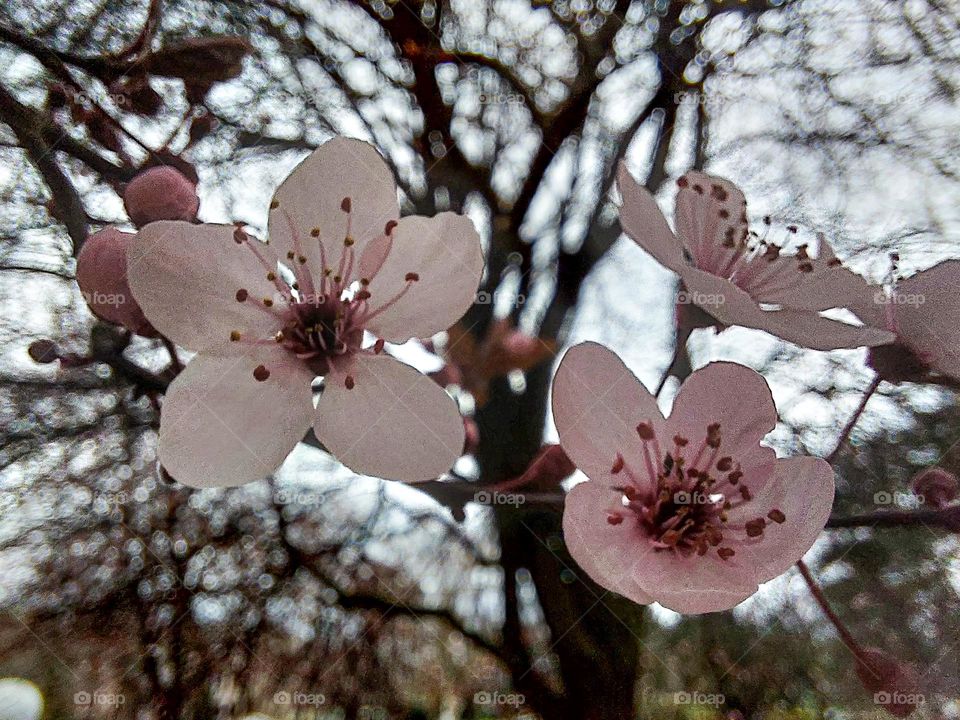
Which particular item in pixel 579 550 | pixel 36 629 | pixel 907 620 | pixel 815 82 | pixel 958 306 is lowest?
pixel 36 629

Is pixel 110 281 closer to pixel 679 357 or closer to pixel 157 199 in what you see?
pixel 157 199

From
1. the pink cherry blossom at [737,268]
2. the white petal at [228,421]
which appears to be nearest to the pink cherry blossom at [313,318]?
the white petal at [228,421]

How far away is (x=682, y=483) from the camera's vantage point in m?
0.34

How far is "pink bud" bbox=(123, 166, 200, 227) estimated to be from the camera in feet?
1.16

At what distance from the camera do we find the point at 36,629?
1.47ft

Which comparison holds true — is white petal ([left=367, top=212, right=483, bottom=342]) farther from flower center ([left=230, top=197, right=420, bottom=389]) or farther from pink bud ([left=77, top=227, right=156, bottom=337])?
pink bud ([left=77, top=227, right=156, bottom=337])

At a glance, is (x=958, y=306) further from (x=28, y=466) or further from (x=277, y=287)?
(x=28, y=466)

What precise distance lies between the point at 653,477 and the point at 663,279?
1.01 ft

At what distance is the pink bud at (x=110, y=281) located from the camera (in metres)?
0.33

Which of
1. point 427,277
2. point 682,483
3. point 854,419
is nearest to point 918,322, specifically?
point 854,419

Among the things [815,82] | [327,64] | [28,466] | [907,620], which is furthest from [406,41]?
[907,620]

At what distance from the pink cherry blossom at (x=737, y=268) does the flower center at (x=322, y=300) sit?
0.13 meters

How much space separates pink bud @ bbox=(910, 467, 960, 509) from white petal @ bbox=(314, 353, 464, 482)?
296 millimetres

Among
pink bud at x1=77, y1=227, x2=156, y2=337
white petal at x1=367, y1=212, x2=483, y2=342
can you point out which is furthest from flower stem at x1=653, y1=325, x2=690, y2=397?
pink bud at x1=77, y1=227, x2=156, y2=337
